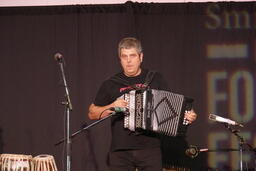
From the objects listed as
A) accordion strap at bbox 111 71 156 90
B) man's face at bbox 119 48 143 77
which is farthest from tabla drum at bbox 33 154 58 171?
man's face at bbox 119 48 143 77

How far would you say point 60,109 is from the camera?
4781mm

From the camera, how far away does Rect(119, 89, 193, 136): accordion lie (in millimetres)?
3135

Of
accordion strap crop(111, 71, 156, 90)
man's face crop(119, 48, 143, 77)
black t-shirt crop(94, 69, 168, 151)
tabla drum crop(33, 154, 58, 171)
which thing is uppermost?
man's face crop(119, 48, 143, 77)

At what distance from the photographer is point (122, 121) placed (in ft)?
10.6

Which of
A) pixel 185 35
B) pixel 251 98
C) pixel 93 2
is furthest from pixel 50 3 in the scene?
pixel 251 98

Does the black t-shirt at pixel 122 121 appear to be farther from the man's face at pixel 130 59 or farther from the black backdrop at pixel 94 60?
the black backdrop at pixel 94 60

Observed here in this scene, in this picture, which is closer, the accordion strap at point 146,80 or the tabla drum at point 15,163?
the accordion strap at point 146,80

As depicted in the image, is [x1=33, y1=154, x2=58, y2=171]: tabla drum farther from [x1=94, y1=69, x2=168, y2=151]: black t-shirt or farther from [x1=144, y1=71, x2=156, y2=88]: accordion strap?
[x1=144, y1=71, x2=156, y2=88]: accordion strap

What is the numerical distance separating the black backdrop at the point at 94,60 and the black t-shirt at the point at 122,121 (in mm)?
1421

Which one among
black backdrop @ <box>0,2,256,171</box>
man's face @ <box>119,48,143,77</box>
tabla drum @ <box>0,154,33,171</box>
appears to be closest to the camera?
man's face @ <box>119,48,143,77</box>

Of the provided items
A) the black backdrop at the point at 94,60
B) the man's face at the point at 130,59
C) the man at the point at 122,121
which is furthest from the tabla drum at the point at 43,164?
the man's face at the point at 130,59

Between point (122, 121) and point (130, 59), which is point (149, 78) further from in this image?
point (122, 121)

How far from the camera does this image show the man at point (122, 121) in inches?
125

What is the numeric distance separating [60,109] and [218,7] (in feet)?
7.10
